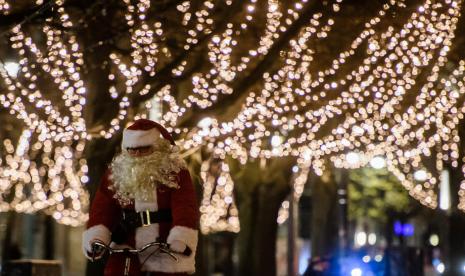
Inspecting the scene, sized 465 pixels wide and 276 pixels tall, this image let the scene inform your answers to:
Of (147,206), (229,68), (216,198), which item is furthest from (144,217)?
(216,198)

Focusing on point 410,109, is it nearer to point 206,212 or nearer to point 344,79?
point 344,79

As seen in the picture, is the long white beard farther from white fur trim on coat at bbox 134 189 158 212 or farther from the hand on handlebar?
the hand on handlebar

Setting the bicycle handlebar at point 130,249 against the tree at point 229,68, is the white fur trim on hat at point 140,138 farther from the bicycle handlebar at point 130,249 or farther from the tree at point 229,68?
the tree at point 229,68

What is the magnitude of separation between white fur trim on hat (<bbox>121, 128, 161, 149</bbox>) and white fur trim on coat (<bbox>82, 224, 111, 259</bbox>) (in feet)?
1.97

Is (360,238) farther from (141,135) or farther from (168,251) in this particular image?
(168,251)

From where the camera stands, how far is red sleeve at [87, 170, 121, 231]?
798cm

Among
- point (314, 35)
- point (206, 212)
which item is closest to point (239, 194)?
point (206, 212)

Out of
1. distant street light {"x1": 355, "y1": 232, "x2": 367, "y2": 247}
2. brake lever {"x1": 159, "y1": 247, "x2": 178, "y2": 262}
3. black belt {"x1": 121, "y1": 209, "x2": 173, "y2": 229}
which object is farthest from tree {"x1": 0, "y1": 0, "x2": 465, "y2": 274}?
distant street light {"x1": 355, "y1": 232, "x2": 367, "y2": 247}

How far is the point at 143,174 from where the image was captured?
7.73 metres

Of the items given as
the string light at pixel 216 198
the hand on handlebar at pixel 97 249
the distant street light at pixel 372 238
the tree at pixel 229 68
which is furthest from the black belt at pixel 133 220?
the distant street light at pixel 372 238

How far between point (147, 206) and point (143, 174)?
23cm

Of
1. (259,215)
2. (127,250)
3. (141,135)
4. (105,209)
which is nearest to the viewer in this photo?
(127,250)

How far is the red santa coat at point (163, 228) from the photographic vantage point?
300 inches

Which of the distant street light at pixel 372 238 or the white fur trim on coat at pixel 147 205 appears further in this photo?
the distant street light at pixel 372 238
